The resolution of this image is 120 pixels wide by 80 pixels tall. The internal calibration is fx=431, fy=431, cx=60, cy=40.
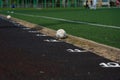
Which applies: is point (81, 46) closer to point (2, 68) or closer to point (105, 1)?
point (2, 68)

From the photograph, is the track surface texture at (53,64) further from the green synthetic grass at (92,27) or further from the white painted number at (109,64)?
the green synthetic grass at (92,27)

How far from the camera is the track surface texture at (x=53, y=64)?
367 inches

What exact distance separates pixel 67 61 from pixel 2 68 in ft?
6.60

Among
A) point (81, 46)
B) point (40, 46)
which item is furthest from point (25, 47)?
point (81, 46)

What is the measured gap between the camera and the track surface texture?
9.32 m

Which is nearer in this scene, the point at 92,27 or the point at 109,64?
the point at 109,64

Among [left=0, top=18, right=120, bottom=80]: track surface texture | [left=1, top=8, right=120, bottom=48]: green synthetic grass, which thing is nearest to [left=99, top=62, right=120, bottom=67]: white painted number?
[left=0, top=18, right=120, bottom=80]: track surface texture

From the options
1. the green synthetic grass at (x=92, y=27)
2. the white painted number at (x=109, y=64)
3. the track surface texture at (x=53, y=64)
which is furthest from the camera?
the green synthetic grass at (x=92, y=27)

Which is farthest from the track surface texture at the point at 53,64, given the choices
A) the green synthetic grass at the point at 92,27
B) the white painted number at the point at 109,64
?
the green synthetic grass at the point at 92,27

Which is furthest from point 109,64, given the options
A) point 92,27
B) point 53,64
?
point 92,27

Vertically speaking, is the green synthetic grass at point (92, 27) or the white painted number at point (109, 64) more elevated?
the white painted number at point (109, 64)

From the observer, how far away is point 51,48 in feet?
48.6

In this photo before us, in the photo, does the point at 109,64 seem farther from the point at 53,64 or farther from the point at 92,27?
the point at 92,27

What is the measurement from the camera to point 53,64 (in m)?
11.0
